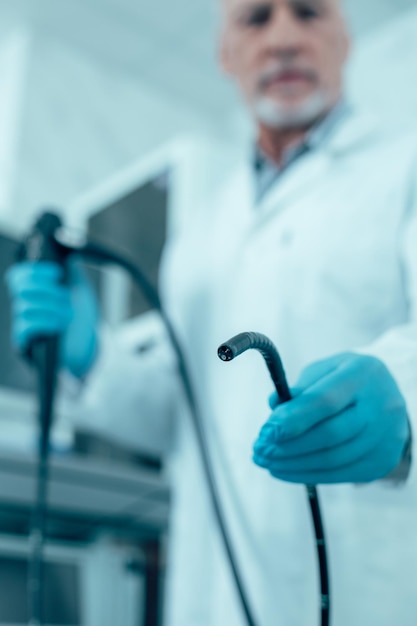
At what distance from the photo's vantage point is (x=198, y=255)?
132 cm

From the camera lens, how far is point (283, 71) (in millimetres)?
1267

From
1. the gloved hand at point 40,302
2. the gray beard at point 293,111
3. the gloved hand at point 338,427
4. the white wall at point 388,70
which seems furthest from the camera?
the white wall at point 388,70

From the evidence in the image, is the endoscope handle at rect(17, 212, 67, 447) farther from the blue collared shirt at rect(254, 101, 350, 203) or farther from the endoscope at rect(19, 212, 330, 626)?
the blue collared shirt at rect(254, 101, 350, 203)

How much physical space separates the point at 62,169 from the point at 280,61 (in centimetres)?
179

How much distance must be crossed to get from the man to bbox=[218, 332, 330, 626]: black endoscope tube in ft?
0.09

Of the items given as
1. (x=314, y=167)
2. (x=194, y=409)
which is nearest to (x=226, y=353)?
(x=194, y=409)

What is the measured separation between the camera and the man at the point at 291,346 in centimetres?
64

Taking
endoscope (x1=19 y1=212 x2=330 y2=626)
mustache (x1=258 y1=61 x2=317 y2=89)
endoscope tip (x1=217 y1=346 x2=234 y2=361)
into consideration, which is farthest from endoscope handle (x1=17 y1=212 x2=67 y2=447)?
endoscope tip (x1=217 y1=346 x2=234 y2=361)

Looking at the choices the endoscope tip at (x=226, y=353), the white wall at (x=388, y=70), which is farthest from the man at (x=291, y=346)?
the white wall at (x=388, y=70)

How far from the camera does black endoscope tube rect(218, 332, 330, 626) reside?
45 centimetres

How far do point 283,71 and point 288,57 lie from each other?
0.02 m

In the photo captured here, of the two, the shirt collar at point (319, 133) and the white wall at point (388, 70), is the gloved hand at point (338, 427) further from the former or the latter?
the white wall at point (388, 70)

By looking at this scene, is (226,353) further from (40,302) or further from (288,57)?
(288,57)

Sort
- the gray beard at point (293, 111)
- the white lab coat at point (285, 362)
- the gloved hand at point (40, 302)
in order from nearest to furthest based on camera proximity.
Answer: the white lab coat at point (285, 362) < the gloved hand at point (40, 302) < the gray beard at point (293, 111)
